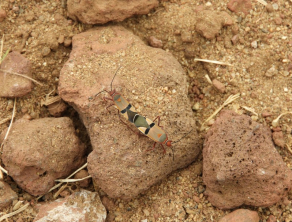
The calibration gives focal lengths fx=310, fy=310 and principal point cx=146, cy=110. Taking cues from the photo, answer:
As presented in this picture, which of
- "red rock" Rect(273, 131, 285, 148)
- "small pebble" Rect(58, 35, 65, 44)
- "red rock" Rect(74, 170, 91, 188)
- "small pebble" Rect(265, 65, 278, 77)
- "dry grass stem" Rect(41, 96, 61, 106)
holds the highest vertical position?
"small pebble" Rect(58, 35, 65, 44)

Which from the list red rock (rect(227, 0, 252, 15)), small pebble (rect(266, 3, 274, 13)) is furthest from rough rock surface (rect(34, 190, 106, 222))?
small pebble (rect(266, 3, 274, 13))

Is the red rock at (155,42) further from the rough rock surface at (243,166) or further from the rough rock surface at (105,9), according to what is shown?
the rough rock surface at (243,166)

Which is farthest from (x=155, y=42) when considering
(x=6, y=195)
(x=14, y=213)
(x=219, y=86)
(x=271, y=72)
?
(x=14, y=213)

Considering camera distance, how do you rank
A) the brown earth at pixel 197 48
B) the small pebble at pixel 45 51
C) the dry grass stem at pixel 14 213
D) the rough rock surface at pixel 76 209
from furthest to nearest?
1. the small pebble at pixel 45 51
2. the brown earth at pixel 197 48
3. the dry grass stem at pixel 14 213
4. the rough rock surface at pixel 76 209

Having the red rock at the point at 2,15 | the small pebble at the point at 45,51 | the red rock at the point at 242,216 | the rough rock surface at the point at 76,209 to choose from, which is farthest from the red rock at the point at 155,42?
the red rock at the point at 242,216

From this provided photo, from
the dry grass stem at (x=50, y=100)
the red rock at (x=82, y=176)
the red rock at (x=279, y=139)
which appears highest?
the dry grass stem at (x=50, y=100)

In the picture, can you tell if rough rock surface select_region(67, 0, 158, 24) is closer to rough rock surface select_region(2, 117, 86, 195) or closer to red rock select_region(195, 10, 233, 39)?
red rock select_region(195, 10, 233, 39)
